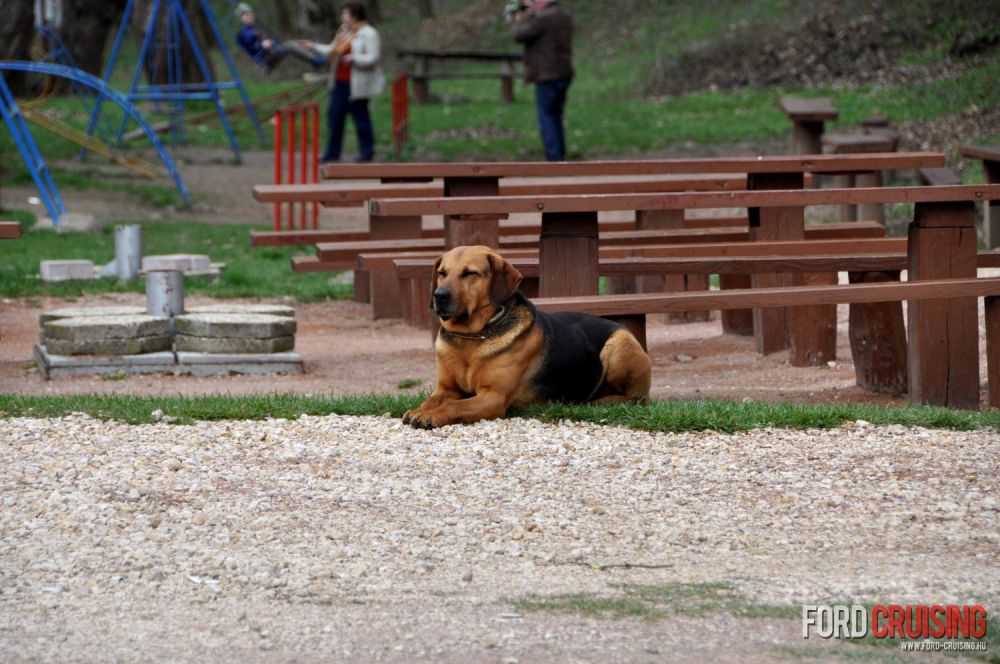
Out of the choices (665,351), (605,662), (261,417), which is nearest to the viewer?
(605,662)

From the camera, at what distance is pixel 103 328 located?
8.65m

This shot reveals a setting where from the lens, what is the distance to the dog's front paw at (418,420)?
6177mm

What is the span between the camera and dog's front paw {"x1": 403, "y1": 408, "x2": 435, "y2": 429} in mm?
6177

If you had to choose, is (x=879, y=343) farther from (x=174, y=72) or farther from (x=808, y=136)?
(x=174, y=72)

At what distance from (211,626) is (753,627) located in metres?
1.47

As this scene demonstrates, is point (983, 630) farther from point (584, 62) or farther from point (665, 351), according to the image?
point (584, 62)

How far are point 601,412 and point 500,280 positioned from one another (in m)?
0.69

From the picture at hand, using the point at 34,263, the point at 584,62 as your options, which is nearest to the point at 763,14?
the point at 584,62

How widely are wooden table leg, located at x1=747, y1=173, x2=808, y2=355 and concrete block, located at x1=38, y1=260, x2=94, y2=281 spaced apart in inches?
216

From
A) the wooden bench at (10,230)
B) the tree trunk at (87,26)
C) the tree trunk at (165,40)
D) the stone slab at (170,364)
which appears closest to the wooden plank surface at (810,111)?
the stone slab at (170,364)

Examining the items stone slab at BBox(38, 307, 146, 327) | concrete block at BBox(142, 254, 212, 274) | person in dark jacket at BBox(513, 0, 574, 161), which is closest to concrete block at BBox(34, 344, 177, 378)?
stone slab at BBox(38, 307, 146, 327)

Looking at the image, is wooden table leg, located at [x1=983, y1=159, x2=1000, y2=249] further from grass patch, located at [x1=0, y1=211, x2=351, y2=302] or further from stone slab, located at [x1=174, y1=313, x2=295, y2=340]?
stone slab, located at [x1=174, y1=313, x2=295, y2=340]

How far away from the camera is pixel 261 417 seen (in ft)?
21.2

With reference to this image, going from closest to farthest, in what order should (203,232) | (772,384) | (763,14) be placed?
(772,384) < (203,232) < (763,14)
